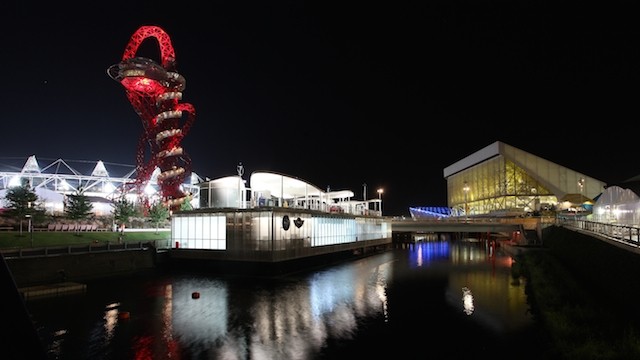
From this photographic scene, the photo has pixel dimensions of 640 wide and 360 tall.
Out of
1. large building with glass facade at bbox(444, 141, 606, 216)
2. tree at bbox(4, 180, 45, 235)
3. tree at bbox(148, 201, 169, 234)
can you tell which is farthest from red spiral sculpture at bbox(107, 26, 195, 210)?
large building with glass facade at bbox(444, 141, 606, 216)

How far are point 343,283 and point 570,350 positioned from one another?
2481cm

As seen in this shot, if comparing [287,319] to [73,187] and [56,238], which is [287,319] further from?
[73,187]

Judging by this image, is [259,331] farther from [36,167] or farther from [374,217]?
[36,167]

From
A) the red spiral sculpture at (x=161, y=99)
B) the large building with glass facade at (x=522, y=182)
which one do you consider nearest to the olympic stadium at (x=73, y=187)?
the red spiral sculpture at (x=161, y=99)

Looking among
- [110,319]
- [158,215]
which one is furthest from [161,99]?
[110,319]

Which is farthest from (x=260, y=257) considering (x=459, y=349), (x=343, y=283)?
(x=459, y=349)

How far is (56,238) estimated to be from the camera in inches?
1779

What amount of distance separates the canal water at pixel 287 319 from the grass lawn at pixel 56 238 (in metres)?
10.2

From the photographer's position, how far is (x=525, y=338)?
21453mm

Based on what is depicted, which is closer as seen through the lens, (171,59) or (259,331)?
(259,331)

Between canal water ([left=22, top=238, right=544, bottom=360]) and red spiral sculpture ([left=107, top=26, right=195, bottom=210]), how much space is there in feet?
110

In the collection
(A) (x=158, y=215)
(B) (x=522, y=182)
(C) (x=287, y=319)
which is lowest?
(C) (x=287, y=319)

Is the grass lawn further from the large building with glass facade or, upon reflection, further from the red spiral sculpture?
the large building with glass facade

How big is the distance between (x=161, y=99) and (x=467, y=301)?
195 ft
